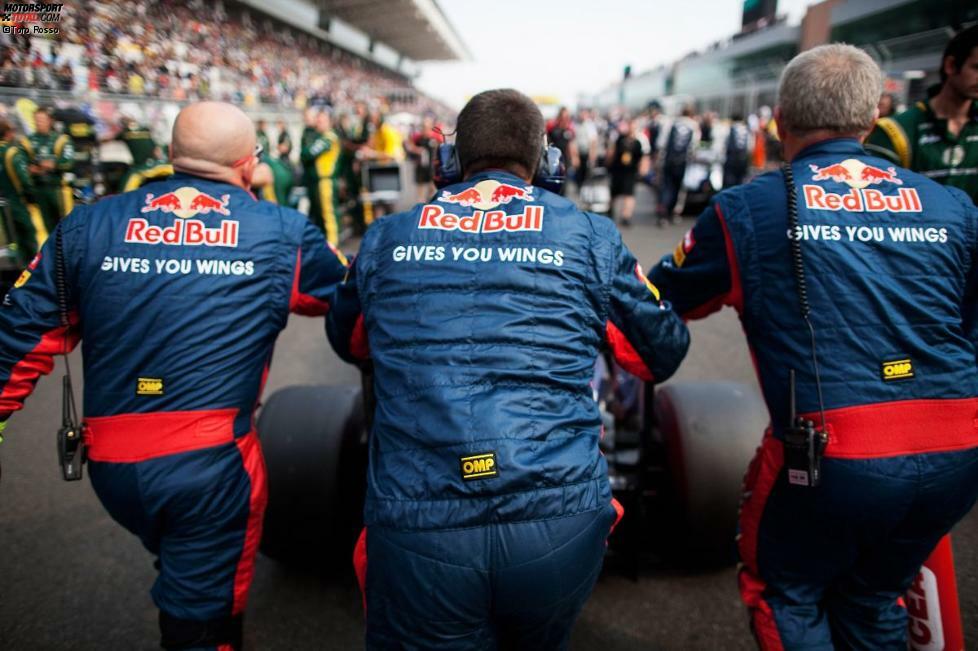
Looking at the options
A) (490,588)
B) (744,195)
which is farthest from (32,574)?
(744,195)

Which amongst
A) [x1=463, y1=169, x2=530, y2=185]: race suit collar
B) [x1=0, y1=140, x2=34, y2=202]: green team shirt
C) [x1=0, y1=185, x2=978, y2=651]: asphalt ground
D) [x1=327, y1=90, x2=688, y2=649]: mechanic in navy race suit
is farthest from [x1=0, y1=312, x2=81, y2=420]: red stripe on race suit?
[x1=0, y1=140, x2=34, y2=202]: green team shirt

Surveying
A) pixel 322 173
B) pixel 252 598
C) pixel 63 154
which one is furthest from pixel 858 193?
pixel 63 154

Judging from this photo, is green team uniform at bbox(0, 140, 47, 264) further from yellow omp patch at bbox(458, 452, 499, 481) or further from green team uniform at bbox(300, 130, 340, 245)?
yellow omp patch at bbox(458, 452, 499, 481)

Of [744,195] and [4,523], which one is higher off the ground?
[744,195]

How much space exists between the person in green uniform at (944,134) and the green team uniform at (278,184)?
6139 millimetres

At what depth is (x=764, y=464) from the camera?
160 cm

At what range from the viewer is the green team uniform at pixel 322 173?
302 inches

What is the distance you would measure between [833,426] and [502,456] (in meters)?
0.82

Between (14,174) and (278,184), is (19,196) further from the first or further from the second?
(278,184)

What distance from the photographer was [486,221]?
54.6 inches

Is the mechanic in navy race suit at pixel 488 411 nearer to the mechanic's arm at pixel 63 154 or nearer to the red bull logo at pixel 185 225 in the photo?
the red bull logo at pixel 185 225

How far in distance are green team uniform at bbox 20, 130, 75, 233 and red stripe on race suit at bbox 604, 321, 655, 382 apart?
734 centimetres

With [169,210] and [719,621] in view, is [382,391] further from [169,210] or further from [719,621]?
[719,621]

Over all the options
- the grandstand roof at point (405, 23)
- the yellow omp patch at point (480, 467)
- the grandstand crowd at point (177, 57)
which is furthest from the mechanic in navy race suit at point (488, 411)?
the grandstand roof at point (405, 23)
